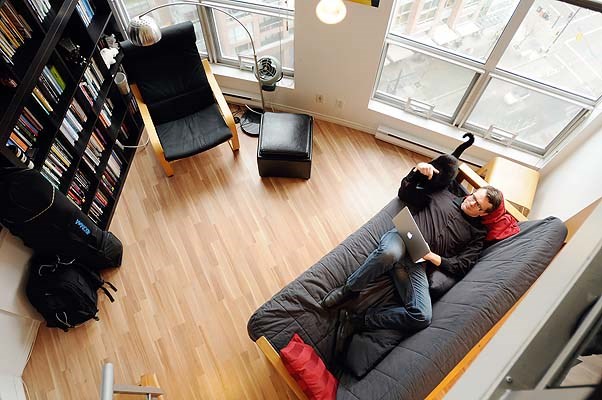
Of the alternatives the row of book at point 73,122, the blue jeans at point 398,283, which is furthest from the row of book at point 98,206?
the blue jeans at point 398,283

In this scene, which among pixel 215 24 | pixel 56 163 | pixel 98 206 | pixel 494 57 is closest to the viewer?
pixel 56 163

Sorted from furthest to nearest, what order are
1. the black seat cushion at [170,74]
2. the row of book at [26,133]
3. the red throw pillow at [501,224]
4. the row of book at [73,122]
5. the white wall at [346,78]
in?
the black seat cushion at [170,74]
the white wall at [346,78]
the row of book at [73,122]
the red throw pillow at [501,224]
the row of book at [26,133]

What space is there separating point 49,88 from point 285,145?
1599 mm

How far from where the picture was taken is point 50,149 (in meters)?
2.34

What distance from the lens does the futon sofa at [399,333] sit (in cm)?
191

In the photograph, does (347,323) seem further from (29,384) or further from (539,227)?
(29,384)

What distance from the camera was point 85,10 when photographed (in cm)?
263

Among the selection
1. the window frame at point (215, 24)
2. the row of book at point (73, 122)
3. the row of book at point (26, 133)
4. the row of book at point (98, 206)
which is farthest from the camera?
the window frame at point (215, 24)

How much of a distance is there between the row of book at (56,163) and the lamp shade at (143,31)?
2.74 feet

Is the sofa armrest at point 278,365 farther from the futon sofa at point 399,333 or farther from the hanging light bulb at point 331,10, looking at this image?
the hanging light bulb at point 331,10

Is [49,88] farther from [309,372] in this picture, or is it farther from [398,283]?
[398,283]

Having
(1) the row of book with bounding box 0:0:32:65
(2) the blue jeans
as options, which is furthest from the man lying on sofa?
(1) the row of book with bounding box 0:0:32:65

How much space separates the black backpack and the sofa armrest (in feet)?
4.25

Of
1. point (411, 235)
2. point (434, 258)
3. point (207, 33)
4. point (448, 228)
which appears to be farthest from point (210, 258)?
point (207, 33)
